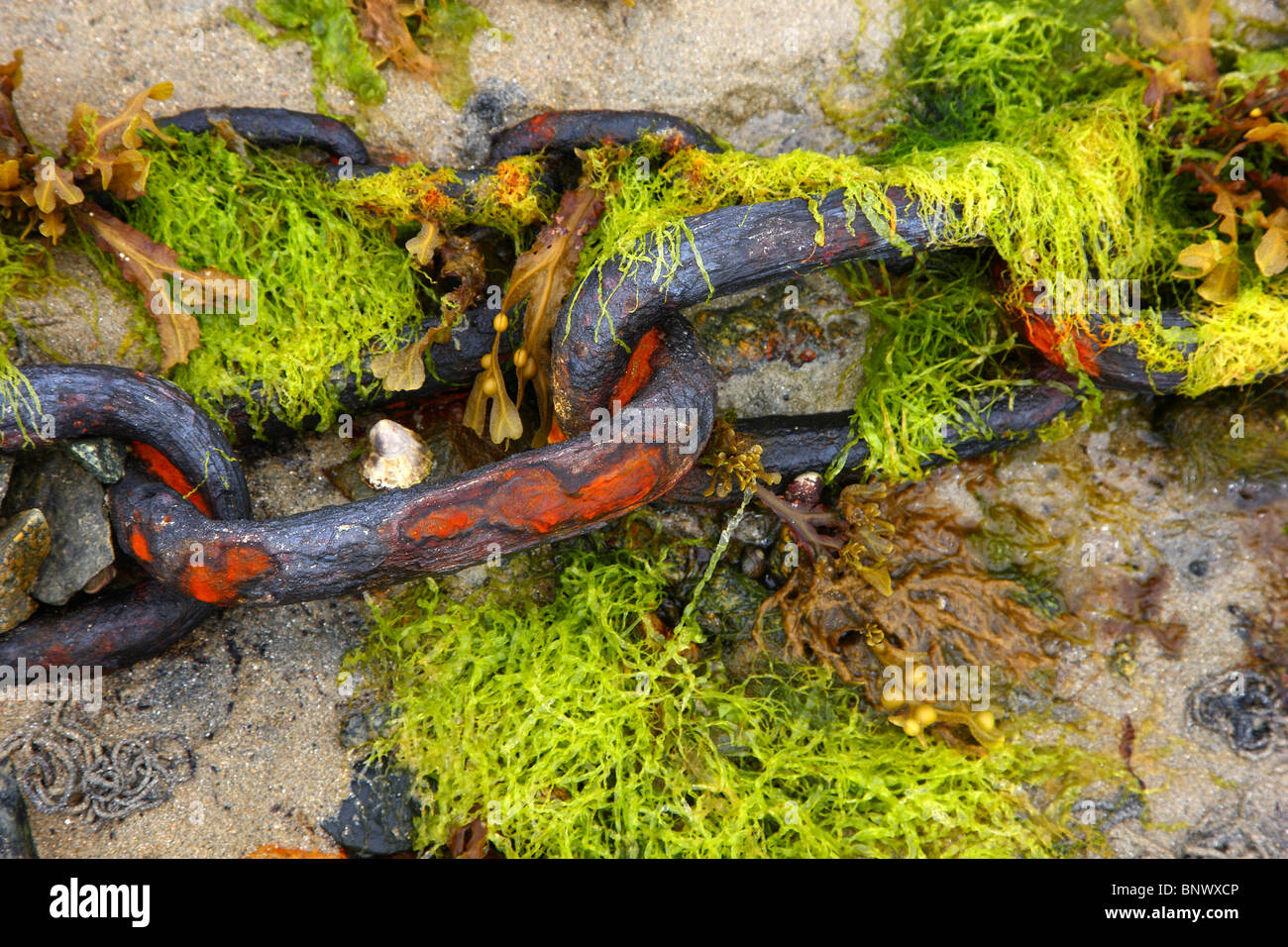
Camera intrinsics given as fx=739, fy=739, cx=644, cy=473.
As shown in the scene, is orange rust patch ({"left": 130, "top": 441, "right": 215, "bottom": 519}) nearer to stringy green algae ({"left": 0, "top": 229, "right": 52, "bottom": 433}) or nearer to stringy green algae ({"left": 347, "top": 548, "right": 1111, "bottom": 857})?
stringy green algae ({"left": 0, "top": 229, "right": 52, "bottom": 433})

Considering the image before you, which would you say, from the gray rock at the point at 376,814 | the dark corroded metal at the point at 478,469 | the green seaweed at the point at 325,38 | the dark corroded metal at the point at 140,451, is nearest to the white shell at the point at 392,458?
the dark corroded metal at the point at 478,469

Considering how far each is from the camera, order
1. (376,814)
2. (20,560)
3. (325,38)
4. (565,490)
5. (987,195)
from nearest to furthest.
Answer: (565,490) → (20,560) → (987,195) → (376,814) → (325,38)

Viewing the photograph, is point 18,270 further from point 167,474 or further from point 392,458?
point 392,458

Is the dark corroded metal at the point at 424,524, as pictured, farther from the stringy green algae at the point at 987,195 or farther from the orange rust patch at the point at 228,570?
the stringy green algae at the point at 987,195

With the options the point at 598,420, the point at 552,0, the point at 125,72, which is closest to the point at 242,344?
the point at 125,72

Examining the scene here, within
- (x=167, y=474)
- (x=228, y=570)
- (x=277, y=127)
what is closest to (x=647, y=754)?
(x=228, y=570)

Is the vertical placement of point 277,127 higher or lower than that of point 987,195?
higher
